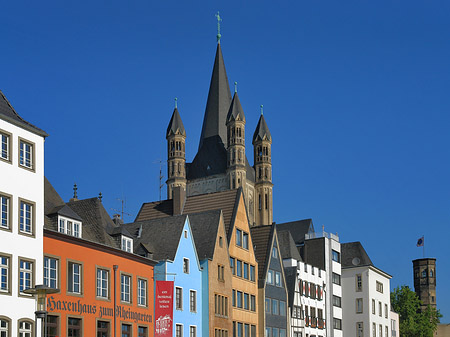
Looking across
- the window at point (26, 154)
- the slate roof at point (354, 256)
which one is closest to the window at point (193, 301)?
the window at point (26, 154)

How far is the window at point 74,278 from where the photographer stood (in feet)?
172

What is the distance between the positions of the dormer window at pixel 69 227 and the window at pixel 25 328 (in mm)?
7433

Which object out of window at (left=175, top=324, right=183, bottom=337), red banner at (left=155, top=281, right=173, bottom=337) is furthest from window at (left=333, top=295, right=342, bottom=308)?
red banner at (left=155, top=281, right=173, bottom=337)

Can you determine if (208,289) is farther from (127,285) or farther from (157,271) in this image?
(127,285)

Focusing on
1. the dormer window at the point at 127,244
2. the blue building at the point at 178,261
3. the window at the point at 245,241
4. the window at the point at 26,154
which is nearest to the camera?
the window at the point at 26,154

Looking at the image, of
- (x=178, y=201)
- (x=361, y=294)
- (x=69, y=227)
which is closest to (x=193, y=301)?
(x=178, y=201)

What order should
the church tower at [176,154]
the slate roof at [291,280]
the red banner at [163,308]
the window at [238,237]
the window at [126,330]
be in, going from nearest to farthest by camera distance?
the window at [126,330] → the red banner at [163,308] → the window at [238,237] → the slate roof at [291,280] → the church tower at [176,154]

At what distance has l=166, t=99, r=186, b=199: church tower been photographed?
185 meters

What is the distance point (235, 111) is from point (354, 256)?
79779 mm

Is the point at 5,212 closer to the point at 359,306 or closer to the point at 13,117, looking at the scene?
the point at 13,117

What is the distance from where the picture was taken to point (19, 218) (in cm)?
4709

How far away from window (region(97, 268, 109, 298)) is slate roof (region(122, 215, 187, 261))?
7004 mm

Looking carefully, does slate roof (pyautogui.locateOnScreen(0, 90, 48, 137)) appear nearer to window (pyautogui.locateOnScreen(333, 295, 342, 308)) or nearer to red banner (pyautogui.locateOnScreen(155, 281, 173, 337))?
red banner (pyautogui.locateOnScreen(155, 281, 173, 337))

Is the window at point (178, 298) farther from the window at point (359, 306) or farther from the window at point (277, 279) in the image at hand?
the window at point (359, 306)
